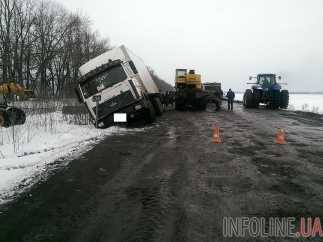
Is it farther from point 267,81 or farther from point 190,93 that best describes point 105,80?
point 267,81

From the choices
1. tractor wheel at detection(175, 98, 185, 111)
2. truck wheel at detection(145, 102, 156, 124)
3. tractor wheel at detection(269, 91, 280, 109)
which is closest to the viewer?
truck wheel at detection(145, 102, 156, 124)

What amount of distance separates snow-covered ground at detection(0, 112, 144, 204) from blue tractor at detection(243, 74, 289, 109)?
17339 millimetres

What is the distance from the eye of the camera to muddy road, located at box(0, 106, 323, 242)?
15.0 ft

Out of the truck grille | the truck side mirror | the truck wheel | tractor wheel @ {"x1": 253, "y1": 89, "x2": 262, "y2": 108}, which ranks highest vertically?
the truck side mirror

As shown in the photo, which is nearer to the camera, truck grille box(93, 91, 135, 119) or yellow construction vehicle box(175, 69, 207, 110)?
truck grille box(93, 91, 135, 119)

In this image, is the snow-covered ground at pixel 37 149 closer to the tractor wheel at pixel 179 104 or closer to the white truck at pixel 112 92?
the white truck at pixel 112 92

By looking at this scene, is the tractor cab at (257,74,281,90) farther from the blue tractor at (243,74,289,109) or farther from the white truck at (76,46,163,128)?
the white truck at (76,46,163,128)

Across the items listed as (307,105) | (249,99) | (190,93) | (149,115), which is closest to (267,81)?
(249,99)

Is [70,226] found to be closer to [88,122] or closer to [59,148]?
[59,148]

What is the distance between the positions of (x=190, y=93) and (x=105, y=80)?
1271 cm

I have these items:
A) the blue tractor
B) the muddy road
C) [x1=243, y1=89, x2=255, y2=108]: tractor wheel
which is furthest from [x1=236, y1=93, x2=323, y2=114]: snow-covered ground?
the muddy road

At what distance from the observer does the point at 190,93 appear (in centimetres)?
2717

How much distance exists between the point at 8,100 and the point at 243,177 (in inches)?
497

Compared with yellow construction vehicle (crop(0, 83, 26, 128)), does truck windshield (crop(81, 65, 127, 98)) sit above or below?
above
